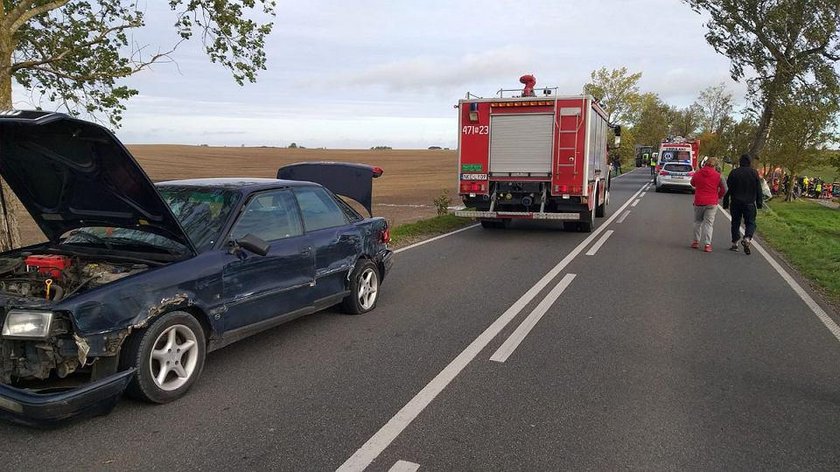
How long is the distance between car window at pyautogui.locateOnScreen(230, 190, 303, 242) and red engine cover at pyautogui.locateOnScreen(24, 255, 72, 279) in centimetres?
116

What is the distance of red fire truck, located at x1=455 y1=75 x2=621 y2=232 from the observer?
473 inches

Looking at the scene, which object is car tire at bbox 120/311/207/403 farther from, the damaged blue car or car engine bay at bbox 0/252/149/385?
car engine bay at bbox 0/252/149/385

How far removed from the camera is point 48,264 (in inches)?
156

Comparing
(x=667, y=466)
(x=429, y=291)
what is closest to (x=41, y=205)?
(x=429, y=291)

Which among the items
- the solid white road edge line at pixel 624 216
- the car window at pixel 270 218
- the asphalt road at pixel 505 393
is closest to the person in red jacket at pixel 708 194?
the asphalt road at pixel 505 393

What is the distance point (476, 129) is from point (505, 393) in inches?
362

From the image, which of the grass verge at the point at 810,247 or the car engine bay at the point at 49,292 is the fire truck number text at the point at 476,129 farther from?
the car engine bay at the point at 49,292

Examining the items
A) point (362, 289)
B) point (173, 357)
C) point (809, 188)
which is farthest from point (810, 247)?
point (809, 188)

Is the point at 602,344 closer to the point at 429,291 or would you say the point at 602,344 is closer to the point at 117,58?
the point at 429,291

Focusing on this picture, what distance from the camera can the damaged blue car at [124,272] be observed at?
341 cm

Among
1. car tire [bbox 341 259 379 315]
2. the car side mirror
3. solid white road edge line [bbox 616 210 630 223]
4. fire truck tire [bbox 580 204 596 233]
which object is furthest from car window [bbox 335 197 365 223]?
solid white road edge line [bbox 616 210 630 223]

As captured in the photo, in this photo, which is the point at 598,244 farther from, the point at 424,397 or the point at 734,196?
the point at 424,397

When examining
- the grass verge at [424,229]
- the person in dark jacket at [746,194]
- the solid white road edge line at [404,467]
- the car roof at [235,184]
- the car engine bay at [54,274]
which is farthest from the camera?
the grass verge at [424,229]

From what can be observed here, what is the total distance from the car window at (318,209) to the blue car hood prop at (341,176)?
68.9 inches
